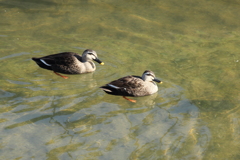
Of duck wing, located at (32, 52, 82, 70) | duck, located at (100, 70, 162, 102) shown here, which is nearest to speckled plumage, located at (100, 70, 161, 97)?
duck, located at (100, 70, 162, 102)

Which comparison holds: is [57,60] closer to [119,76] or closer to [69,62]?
[69,62]

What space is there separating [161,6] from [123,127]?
8.23 m

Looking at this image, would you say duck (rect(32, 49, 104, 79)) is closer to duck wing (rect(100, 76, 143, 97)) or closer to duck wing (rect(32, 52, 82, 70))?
duck wing (rect(32, 52, 82, 70))

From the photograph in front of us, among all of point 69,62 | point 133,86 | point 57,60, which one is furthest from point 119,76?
point 57,60

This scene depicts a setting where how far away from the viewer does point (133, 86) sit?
30.7 feet

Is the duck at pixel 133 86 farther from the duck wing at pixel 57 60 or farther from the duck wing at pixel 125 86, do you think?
the duck wing at pixel 57 60

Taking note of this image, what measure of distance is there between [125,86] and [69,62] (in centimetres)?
200

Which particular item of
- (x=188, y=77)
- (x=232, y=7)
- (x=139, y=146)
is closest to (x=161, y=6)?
(x=232, y=7)

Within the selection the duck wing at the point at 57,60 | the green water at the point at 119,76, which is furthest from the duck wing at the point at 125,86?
the duck wing at the point at 57,60

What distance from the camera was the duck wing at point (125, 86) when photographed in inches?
360

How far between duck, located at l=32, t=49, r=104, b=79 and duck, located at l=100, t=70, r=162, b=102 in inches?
59.3

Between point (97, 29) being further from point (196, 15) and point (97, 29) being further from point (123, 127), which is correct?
point (123, 127)

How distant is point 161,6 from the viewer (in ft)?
49.7

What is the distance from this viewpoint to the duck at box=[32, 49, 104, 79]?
1046cm
